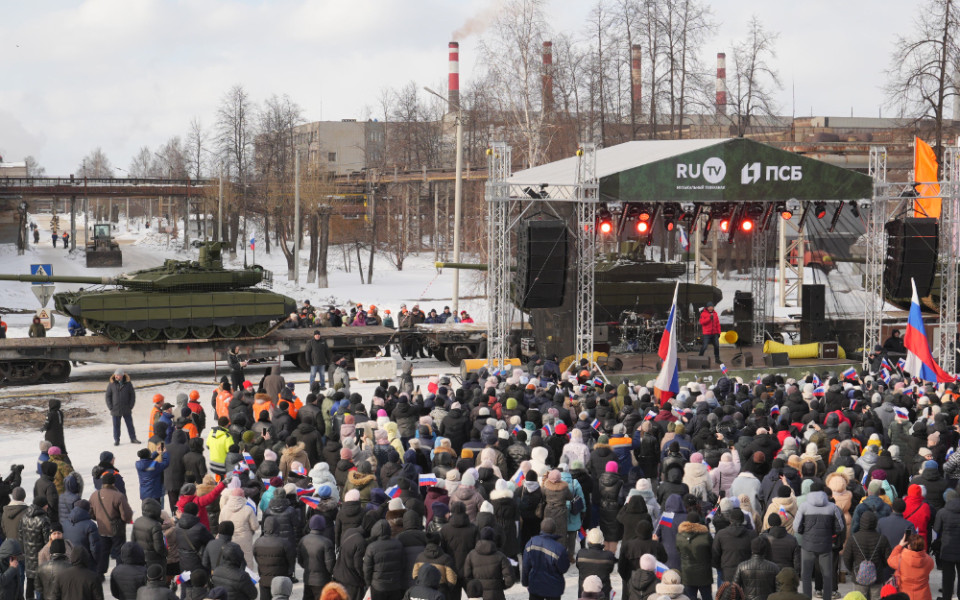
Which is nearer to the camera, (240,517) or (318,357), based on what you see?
(240,517)

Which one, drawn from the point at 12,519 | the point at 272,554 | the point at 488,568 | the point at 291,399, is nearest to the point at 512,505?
the point at 488,568

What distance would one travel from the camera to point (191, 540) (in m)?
10.0

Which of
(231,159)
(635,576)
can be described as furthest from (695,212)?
(231,159)

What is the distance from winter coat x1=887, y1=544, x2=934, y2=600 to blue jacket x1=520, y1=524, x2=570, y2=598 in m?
2.98

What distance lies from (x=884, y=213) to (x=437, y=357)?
458 inches

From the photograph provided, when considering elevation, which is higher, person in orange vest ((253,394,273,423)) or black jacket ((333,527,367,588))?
person in orange vest ((253,394,273,423))

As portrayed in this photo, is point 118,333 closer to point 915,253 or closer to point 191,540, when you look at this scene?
→ point 191,540

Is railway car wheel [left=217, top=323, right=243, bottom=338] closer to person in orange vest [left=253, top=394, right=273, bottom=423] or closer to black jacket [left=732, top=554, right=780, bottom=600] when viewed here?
person in orange vest [left=253, top=394, right=273, bottom=423]

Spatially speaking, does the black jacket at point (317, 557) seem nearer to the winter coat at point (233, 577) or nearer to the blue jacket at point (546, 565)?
the winter coat at point (233, 577)

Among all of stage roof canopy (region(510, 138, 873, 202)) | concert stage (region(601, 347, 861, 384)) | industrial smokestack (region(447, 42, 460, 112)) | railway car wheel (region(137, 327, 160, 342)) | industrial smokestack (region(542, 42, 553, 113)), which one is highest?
industrial smokestack (region(447, 42, 460, 112))

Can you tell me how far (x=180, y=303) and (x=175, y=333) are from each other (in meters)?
0.73

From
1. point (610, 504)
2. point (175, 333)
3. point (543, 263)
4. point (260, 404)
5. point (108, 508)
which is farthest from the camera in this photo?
point (175, 333)

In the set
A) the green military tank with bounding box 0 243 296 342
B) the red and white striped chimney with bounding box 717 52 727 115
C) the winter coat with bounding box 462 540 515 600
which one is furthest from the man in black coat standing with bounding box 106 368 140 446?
the red and white striped chimney with bounding box 717 52 727 115

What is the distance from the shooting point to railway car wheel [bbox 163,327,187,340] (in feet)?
88.0
